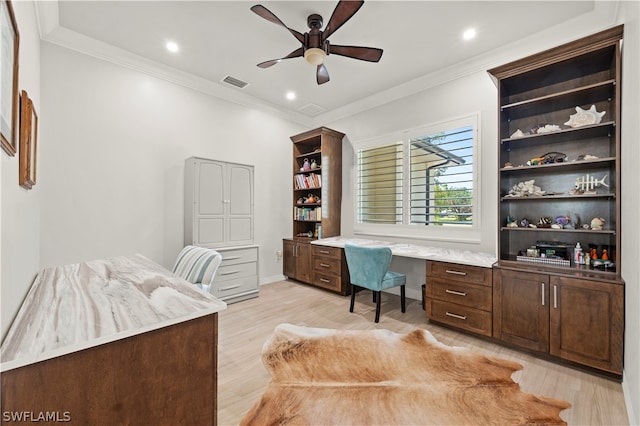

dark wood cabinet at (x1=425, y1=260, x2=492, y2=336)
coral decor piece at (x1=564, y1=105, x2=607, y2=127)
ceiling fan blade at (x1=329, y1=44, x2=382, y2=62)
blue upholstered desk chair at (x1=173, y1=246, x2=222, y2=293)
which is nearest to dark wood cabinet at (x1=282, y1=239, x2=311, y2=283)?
dark wood cabinet at (x1=425, y1=260, x2=492, y2=336)

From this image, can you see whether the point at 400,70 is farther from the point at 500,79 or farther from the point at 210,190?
the point at 210,190

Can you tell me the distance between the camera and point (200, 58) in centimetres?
334

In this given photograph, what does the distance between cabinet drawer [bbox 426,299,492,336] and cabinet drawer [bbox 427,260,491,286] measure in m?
0.27

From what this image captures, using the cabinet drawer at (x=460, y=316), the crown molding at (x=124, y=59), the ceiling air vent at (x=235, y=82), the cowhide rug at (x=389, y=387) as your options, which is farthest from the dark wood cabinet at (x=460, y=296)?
the crown molding at (x=124, y=59)

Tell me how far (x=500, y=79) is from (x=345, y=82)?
198 centimetres

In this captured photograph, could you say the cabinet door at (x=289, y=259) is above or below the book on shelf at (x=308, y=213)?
below

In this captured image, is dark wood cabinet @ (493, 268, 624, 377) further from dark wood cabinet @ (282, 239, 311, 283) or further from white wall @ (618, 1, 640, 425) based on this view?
dark wood cabinet @ (282, 239, 311, 283)

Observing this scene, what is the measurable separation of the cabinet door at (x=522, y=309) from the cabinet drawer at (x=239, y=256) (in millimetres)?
2914

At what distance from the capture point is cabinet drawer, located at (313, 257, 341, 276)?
3.95 m

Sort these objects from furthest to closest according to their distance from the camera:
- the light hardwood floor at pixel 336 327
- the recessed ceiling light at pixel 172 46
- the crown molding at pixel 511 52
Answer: the recessed ceiling light at pixel 172 46 < the crown molding at pixel 511 52 < the light hardwood floor at pixel 336 327

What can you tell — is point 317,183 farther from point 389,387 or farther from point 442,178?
point 389,387

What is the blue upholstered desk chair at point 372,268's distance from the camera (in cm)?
296

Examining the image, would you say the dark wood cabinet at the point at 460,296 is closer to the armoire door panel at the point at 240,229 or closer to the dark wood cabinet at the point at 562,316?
the dark wood cabinet at the point at 562,316

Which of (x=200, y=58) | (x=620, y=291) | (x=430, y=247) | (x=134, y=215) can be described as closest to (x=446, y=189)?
(x=430, y=247)
